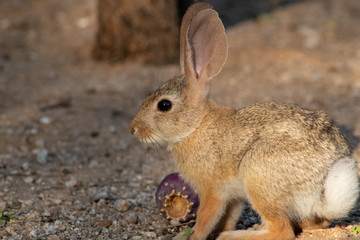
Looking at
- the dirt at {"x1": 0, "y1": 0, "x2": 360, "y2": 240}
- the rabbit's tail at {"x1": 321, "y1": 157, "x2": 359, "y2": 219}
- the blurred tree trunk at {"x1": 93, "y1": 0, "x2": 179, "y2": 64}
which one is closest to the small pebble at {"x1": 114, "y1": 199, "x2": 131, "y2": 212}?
the dirt at {"x1": 0, "y1": 0, "x2": 360, "y2": 240}

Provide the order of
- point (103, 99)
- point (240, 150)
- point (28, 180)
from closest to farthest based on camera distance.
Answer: point (240, 150)
point (28, 180)
point (103, 99)

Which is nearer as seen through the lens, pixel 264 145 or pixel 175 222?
pixel 264 145

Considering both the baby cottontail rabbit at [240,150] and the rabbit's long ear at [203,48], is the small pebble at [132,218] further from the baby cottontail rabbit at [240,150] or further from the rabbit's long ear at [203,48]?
the rabbit's long ear at [203,48]

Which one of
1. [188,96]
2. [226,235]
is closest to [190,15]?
[188,96]

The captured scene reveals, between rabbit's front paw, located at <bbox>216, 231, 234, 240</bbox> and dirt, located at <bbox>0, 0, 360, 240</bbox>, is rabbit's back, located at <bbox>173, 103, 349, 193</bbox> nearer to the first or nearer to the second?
rabbit's front paw, located at <bbox>216, 231, 234, 240</bbox>

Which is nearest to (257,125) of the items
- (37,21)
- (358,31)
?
(358,31)

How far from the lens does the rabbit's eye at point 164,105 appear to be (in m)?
4.35

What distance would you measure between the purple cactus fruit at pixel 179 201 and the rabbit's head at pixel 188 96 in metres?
0.38

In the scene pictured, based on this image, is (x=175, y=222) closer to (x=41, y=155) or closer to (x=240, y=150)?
(x=240, y=150)

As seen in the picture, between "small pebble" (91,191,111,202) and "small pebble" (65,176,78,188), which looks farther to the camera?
"small pebble" (65,176,78,188)

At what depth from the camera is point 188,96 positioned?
14.3ft

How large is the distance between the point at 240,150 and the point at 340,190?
30.7 inches

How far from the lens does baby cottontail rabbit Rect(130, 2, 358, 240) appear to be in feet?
12.3

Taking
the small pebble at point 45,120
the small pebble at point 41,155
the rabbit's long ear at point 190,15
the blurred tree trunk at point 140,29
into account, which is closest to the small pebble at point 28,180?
the small pebble at point 41,155
